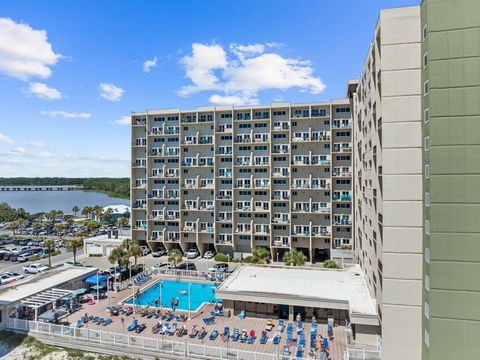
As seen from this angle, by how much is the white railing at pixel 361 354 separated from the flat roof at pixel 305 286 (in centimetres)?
297

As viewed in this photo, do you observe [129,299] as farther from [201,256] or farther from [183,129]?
[183,129]

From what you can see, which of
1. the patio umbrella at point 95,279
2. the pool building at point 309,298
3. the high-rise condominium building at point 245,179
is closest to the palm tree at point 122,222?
the high-rise condominium building at point 245,179

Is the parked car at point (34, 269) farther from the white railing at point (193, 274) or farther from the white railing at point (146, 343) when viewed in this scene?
the white railing at point (146, 343)

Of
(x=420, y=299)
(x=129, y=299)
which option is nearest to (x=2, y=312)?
(x=129, y=299)

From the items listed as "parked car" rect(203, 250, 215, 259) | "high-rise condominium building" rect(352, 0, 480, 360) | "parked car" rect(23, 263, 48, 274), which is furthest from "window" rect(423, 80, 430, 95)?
"parked car" rect(23, 263, 48, 274)

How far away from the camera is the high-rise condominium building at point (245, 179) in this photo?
56000 mm

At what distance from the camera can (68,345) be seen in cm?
2862

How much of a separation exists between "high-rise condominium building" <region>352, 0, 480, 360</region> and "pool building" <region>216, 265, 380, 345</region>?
10.8 feet

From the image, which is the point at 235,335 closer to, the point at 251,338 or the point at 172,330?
the point at 251,338

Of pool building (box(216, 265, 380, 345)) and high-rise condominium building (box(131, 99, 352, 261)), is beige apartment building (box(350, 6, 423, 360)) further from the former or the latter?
high-rise condominium building (box(131, 99, 352, 261))

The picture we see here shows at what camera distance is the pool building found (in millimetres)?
28125

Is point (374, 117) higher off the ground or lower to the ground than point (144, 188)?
higher

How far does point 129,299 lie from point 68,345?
419 inches

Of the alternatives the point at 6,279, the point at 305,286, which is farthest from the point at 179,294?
the point at 6,279
